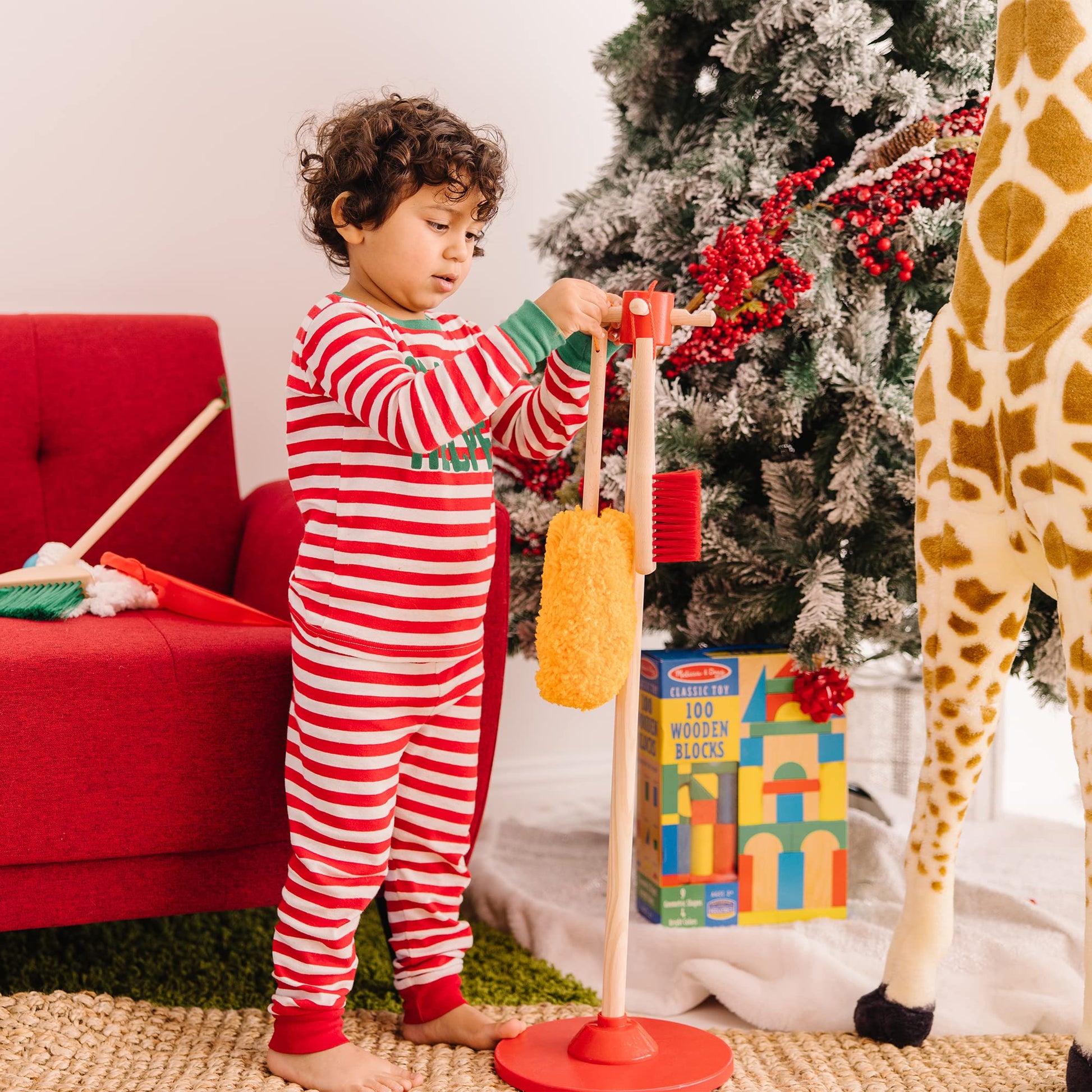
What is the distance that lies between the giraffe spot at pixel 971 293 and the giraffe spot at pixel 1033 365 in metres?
0.05

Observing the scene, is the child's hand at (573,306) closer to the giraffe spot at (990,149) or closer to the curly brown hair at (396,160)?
the curly brown hair at (396,160)

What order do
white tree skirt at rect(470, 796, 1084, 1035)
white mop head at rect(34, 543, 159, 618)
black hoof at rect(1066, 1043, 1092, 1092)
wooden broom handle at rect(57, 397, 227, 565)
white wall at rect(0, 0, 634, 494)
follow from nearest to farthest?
black hoof at rect(1066, 1043, 1092, 1092) → white tree skirt at rect(470, 796, 1084, 1035) → white mop head at rect(34, 543, 159, 618) → wooden broom handle at rect(57, 397, 227, 565) → white wall at rect(0, 0, 634, 494)

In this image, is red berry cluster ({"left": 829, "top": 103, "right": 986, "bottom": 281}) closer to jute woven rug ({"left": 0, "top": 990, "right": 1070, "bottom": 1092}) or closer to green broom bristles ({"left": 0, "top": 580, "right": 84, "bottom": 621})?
jute woven rug ({"left": 0, "top": 990, "right": 1070, "bottom": 1092})

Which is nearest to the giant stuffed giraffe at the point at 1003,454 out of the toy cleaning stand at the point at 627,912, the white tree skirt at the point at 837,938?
the white tree skirt at the point at 837,938

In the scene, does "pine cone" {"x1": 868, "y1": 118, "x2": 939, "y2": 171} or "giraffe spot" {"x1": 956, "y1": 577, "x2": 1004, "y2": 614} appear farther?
"pine cone" {"x1": 868, "y1": 118, "x2": 939, "y2": 171}

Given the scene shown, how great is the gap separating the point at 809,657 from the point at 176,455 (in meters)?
0.88

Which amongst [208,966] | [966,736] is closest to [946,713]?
[966,736]

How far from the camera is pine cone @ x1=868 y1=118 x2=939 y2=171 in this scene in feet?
4.52

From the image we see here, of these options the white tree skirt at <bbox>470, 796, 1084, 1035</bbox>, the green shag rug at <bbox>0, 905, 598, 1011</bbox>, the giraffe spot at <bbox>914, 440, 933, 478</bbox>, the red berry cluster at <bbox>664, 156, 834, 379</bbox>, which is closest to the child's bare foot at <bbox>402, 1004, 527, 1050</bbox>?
the green shag rug at <bbox>0, 905, 598, 1011</bbox>

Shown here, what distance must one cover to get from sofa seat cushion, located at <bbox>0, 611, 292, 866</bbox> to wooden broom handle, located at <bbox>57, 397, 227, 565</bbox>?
0.28 m

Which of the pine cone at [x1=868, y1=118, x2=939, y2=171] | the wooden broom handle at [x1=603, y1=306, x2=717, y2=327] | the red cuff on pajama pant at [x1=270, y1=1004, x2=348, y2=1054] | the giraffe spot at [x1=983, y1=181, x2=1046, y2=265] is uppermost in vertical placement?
the pine cone at [x1=868, y1=118, x2=939, y2=171]

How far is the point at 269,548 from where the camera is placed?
1.50 meters

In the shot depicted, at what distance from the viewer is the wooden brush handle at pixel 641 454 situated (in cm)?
99

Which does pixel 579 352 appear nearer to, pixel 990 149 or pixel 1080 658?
pixel 990 149
